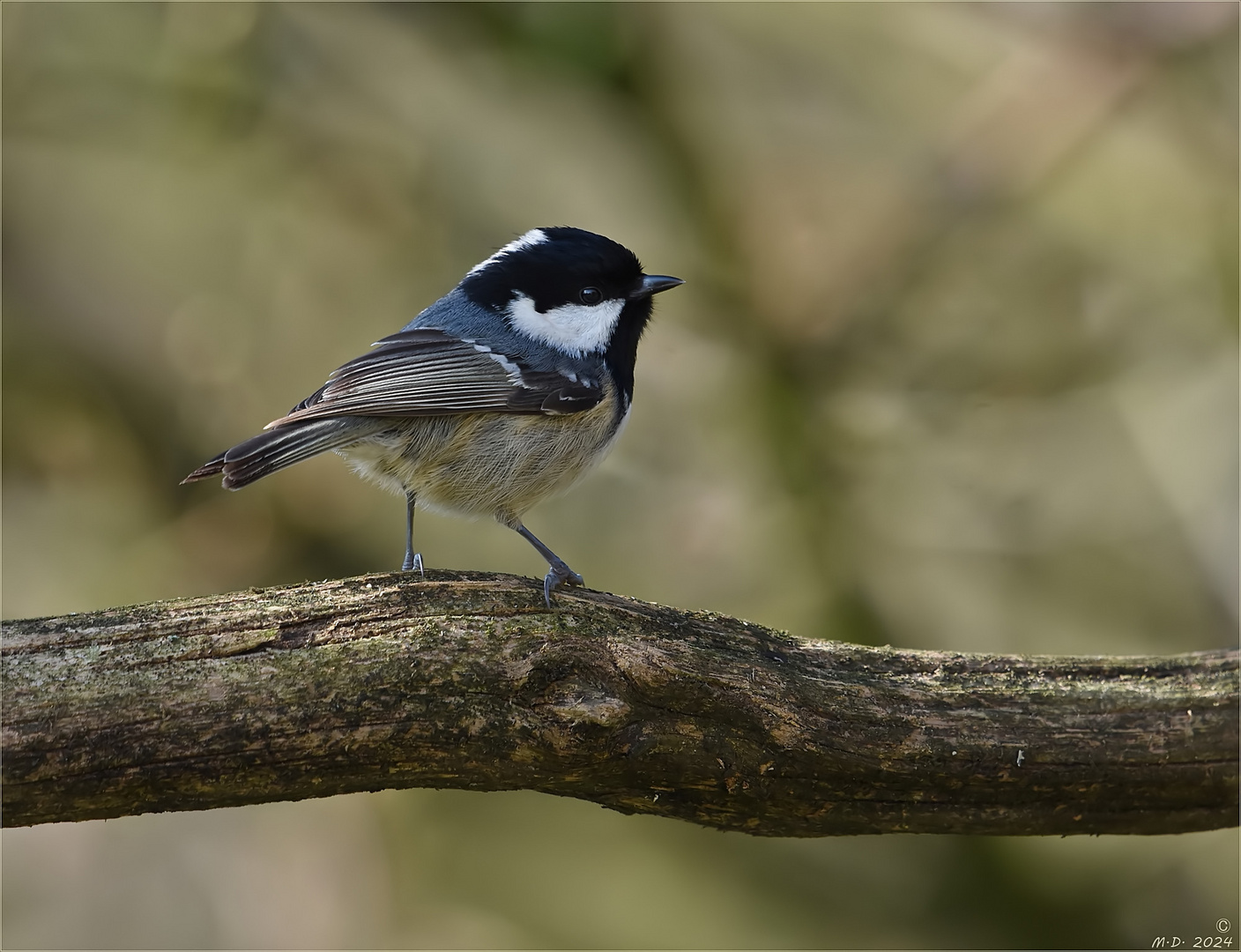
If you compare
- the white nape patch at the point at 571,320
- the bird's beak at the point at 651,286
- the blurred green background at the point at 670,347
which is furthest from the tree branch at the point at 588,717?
the blurred green background at the point at 670,347

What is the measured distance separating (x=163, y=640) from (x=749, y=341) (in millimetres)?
4062

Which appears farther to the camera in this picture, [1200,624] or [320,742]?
[1200,624]

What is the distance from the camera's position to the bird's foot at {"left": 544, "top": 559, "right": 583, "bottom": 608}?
8.99 feet

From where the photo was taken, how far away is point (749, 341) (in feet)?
19.2

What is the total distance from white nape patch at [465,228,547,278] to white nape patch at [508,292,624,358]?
213 mm

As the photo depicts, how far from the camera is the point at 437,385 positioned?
3.60 metres

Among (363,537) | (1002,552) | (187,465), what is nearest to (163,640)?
(363,537)

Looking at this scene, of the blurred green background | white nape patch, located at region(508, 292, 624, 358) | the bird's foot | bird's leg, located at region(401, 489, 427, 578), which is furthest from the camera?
the blurred green background

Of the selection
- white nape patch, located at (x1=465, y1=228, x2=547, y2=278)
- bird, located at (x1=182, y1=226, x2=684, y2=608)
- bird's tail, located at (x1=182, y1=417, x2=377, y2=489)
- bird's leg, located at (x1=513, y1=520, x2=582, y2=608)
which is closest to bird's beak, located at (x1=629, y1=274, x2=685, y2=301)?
bird, located at (x1=182, y1=226, x2=684, y2=608)

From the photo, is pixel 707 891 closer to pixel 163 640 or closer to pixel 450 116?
pixel 163 640

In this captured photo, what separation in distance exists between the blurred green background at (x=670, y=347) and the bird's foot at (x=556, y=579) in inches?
97.0

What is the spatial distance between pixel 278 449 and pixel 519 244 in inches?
57.6

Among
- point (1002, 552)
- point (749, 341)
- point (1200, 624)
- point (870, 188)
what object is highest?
point (870, 188)

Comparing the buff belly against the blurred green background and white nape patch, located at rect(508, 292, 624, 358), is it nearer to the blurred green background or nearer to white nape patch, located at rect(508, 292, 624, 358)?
white nape patch, located at rect(508, 292, 624, 358)
